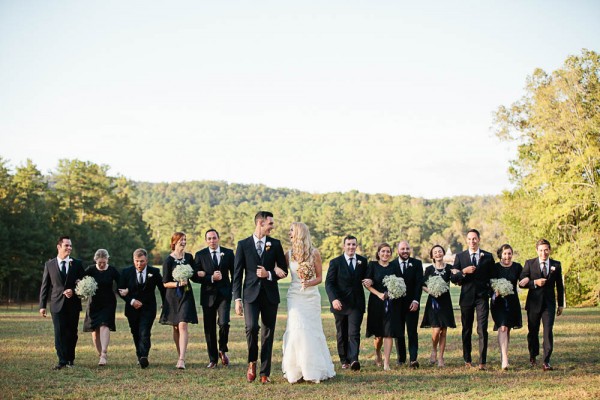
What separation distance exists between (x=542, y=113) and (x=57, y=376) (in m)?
30.2

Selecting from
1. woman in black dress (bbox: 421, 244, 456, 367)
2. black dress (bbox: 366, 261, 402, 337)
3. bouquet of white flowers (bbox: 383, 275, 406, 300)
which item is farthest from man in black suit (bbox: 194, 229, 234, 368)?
woman in black dress (bbox: 421, 244, 456, 367)

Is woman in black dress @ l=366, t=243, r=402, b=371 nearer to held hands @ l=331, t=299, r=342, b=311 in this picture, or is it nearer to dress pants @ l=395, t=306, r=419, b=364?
dress pants @ l=395, t=306, r=419, b=364

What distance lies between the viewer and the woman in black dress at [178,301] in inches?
528

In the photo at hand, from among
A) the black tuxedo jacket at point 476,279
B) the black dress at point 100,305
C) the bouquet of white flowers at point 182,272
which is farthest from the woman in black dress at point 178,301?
the black tuxedo jacket at point 476,279

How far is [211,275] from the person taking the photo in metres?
13.9

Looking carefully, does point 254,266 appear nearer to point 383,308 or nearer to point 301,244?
point 301,244

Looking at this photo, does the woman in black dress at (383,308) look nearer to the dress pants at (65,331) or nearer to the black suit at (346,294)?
the black suit at (346,294)

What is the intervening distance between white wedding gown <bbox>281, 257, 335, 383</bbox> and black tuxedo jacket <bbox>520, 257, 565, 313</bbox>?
438cm

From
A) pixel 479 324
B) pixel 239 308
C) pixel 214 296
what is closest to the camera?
pixel 239 308

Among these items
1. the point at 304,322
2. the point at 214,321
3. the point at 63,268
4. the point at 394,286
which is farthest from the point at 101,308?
the point at 394,286

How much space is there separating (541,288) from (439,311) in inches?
77.5

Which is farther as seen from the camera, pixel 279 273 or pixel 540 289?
pixel 540 289

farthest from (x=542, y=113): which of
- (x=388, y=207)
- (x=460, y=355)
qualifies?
(x=388, y=207)

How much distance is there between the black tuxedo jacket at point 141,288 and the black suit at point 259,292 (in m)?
2.70
